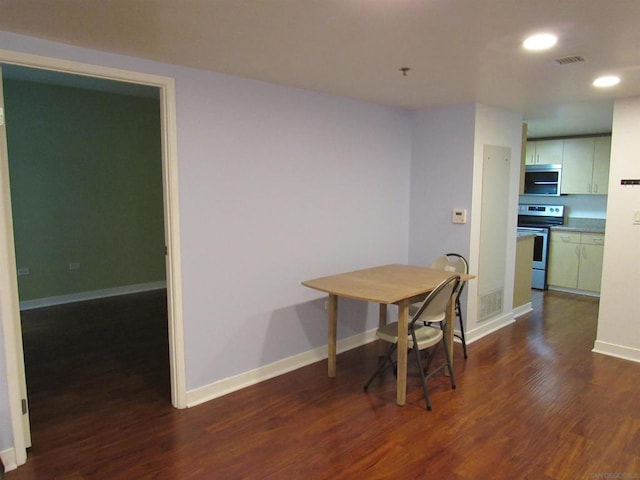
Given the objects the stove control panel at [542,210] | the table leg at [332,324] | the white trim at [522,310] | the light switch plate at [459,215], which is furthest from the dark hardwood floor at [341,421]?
the stove control panel at [542,210]

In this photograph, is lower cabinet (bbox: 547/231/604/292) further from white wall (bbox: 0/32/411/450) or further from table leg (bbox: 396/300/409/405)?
table leg (bbox: 396/300/409/405)

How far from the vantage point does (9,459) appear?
2375 millimetres

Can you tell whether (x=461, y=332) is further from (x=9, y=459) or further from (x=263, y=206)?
(x=9, y=459)

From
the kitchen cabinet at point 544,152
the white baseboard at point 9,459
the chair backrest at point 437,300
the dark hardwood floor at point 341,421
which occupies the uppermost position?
the kitchen cabinet at point 544,152

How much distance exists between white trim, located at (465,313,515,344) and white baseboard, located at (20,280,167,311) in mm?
4367

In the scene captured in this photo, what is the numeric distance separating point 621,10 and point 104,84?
518 centimetres

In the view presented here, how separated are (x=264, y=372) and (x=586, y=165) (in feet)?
18.0

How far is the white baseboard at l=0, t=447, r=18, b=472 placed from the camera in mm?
2357

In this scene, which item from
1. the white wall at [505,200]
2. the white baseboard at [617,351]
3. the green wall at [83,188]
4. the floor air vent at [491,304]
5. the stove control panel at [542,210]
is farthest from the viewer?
the stove control panel at [542,210]

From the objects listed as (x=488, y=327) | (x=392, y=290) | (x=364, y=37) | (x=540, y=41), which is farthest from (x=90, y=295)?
(x=540, y=41)

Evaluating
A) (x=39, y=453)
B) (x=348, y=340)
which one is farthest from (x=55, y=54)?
(x=348, y=340)

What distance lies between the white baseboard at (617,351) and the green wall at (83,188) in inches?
216

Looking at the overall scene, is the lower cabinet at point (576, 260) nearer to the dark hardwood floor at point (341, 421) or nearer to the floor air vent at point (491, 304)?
the floor air vent at point (491, 304)

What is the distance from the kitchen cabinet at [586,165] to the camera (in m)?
6.16
